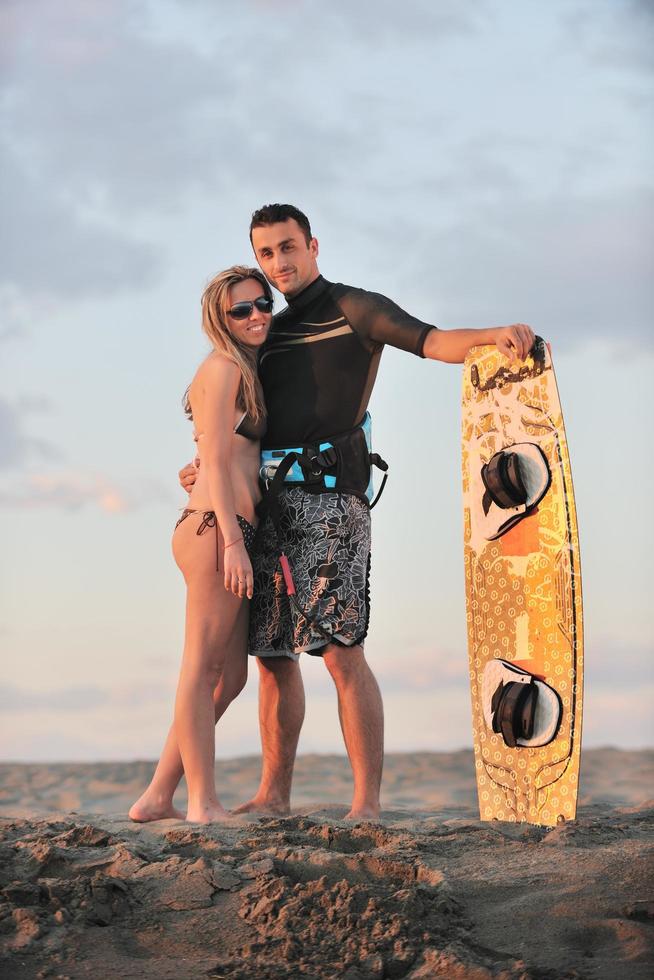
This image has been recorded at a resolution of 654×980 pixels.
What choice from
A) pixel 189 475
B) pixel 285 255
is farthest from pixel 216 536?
pixel 285 255

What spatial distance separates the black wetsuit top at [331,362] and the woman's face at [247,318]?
0.60ft

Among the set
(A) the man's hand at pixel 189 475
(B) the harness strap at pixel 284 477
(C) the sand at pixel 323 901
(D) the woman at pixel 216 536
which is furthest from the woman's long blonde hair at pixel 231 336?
(C) the sand at pixel 323 901

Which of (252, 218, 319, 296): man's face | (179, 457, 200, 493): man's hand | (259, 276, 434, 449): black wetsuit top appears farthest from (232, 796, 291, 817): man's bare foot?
(252, 218, 319, 296): man's face

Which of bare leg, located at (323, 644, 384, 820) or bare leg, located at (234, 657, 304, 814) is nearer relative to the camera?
bare leg, located at (323, 644, 384, 820)

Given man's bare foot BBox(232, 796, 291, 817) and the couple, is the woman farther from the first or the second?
man's bare foot BBox(232, 796, 291, 817)

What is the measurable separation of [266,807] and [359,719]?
72cm

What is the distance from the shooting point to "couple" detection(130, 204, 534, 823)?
4.61m

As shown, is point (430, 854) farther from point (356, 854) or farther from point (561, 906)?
point (561, 906)

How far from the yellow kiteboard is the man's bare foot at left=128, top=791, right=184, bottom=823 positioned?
1.42 metres

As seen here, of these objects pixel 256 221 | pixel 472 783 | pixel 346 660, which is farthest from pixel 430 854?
pixel 472 783

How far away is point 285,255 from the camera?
492cm

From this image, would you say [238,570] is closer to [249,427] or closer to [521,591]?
[249,427]

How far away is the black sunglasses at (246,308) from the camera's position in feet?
15.6

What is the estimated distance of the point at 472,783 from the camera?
11.4 meters
